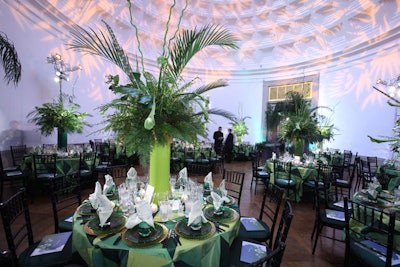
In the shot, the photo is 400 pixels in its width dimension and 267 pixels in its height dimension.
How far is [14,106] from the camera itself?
5250 mm

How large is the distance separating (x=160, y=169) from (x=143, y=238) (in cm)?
60

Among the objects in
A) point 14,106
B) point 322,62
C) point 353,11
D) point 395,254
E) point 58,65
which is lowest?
point 395,254

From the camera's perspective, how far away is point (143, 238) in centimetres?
149

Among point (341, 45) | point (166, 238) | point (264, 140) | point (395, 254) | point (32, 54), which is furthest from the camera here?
point (264, 140)

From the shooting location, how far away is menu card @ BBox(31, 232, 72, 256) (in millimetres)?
1797

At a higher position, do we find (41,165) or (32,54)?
(32,54)

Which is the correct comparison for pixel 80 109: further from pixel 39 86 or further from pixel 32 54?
pixel 32 54

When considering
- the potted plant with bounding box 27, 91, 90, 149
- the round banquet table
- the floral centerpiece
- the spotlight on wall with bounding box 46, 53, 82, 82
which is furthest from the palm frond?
the spotlight on wall with bounding box 46, 53, 82, 82

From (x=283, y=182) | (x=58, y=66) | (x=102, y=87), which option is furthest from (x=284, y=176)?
(x=102, y=87)

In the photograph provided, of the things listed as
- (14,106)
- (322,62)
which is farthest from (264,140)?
(14,106)

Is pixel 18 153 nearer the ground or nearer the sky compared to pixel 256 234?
nearer the sky

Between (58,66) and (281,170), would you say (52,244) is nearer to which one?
(281,170)

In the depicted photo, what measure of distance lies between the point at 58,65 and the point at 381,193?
24.3 feet

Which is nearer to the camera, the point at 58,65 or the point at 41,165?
the point at 41,165
